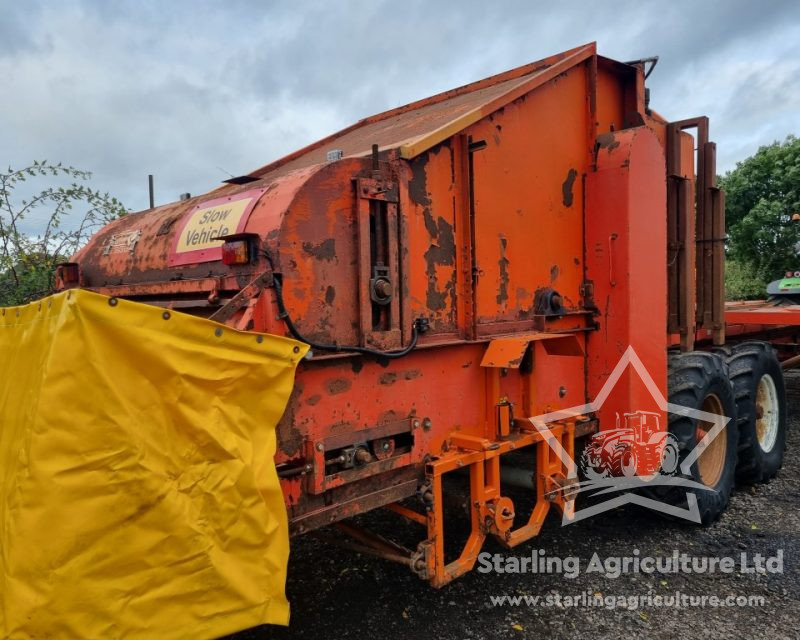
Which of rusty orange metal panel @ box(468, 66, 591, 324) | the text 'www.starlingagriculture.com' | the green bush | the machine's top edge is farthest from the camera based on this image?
the green bush

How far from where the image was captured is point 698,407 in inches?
174

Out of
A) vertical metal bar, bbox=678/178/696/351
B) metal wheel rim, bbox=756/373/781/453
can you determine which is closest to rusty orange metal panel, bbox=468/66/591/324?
vertical metal bar, bbox=678/178/696/351

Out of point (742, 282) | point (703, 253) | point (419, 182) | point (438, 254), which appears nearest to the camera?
point (419, 182)

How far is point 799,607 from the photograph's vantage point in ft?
11.3

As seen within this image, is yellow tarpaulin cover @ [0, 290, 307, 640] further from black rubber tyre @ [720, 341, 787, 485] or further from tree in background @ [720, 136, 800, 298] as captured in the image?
tree in background @ [720, 136, 800, 298]

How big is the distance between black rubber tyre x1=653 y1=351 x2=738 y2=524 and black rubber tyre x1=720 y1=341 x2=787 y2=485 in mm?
381

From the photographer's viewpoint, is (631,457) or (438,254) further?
(631,457)

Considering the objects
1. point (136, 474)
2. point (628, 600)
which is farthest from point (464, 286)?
point (628, 600)

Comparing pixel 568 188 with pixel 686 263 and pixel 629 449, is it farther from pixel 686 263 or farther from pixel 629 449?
pixel 629 449

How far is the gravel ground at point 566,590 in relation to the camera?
325cm

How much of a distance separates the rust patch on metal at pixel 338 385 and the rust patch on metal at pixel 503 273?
1.11m

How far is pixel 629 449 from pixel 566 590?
0.96 metres

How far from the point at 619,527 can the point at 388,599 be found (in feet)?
6.33

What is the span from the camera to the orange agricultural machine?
8.84 feet
